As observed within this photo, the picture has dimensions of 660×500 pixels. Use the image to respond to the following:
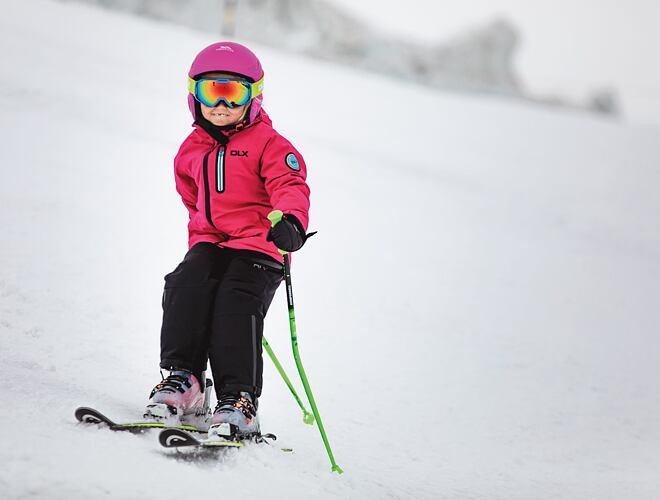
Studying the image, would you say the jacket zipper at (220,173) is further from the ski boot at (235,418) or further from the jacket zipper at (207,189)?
the ski boot at (235,418)

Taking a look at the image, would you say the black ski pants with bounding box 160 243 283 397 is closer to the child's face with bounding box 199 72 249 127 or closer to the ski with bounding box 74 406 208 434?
the ski with bounding box 74 406 208 434

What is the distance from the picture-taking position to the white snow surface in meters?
2.24

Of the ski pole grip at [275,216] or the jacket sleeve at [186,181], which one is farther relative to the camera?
the jacket sleeve at [186,181]

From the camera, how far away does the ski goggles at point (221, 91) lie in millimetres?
2348

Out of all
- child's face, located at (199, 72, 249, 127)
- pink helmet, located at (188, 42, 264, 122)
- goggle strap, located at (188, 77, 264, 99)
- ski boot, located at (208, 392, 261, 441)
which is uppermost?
Result: pink helmet, located at (188, 42, 264, 122)

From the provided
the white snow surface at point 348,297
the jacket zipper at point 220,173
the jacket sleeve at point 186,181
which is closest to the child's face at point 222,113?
the jacket zipper at point 220,173

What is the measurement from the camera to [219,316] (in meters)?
2.18

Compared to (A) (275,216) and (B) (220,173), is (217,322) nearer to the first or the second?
(A) (275,216)

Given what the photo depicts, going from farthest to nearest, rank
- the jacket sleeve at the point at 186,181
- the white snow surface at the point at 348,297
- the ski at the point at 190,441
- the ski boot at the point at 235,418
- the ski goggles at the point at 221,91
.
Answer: the jacket sleeve at the point at 186,181 → the ski goggles at the point at 221,91 → the white snow surface at the point at 348,297 → the ski boot at the point at 235,418 → the ski at the point at 190,441

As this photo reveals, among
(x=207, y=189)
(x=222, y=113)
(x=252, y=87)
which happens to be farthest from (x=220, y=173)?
(x=252, y=87)

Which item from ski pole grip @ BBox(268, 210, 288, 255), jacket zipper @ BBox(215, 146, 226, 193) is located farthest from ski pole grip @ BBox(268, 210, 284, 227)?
jacket zipper @ BBox(215, 146, 226, 193)

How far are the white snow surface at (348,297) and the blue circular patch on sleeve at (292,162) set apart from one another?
98cm

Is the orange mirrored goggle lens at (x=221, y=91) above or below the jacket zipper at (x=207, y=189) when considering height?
above

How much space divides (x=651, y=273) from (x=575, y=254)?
35.4 inches
